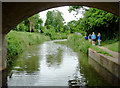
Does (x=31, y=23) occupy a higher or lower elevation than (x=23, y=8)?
higher

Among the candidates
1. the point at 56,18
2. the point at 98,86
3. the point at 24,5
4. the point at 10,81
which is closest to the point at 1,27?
the point at 24,5

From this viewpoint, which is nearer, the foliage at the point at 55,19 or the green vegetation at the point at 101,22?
the green vegetation at the point at 101,22

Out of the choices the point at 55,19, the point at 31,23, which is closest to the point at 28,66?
the point at 31,23

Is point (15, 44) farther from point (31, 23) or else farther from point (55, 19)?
point (55, 19)

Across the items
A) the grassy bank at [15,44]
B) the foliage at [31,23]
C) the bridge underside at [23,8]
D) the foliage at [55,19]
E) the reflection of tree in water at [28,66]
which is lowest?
the reflection of tree in water at [28,66]

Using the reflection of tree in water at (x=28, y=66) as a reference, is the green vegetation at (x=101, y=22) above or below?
above

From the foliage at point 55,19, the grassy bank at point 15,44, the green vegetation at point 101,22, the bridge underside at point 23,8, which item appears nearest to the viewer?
the bridge underside at point 23,8

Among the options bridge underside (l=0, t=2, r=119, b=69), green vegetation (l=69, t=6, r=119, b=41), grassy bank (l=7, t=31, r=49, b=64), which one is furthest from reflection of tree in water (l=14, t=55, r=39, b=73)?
green vegetation (l=69, t=6, r=119, b=41)

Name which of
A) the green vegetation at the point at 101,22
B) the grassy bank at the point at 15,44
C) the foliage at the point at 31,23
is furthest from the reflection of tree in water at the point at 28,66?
the foliage at the point at 31,23

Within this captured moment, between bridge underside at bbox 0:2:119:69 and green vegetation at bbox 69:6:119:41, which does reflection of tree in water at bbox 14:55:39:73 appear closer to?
bridge underside at bbox 0:2:119:69

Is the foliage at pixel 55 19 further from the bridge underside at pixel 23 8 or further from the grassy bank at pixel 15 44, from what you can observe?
the bridge underside at pixel 23 8

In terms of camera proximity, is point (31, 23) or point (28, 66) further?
point (31, 23)

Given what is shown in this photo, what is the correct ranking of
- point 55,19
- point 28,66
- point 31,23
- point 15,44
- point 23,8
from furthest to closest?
1. point 55,19
2. point 31,23
3. point 15,44
4. point 28,66
5. point 23,8

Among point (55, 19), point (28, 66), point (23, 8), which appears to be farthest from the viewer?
point (55, 19)
